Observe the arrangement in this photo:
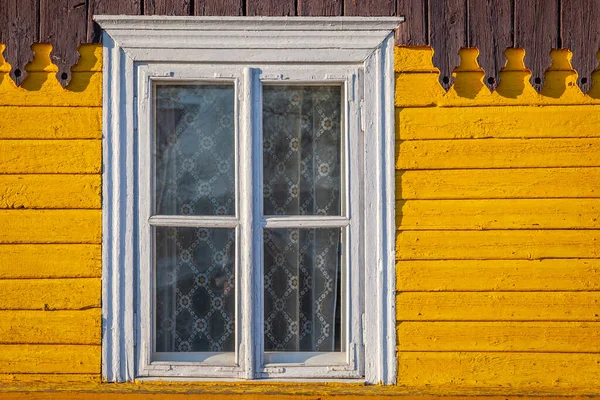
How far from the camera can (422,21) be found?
288 cm

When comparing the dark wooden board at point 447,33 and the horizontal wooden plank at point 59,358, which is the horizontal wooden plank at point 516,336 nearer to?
the dark wooden board at point 447,33

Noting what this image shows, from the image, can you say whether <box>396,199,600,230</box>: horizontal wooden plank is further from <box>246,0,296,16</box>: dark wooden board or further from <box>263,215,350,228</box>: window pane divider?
<box>246,0,296,16</box>: dark wooden board

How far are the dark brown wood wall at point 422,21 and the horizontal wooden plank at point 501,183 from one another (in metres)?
0.38

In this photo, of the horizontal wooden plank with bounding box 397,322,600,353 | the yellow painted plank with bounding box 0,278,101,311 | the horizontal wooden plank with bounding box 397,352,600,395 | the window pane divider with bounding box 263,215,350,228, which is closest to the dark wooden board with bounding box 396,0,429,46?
the window pane divider with bounding box 263,215,350,228

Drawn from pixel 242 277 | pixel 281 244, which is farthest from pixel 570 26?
pixel 242 277

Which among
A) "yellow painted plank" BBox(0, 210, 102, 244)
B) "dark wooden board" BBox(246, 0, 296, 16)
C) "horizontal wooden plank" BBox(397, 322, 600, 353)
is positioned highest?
"dark wooden board" BBox(246, 0, 296, 16)

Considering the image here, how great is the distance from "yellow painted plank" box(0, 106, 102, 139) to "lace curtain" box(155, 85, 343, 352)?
0.26m

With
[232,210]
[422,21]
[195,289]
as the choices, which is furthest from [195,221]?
[422,21]

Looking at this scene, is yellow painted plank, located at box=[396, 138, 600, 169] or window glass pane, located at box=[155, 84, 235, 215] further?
window glass pane, located at box=[155, 84, 235, 215]

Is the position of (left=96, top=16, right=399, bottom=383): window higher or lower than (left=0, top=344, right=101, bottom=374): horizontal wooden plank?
higher

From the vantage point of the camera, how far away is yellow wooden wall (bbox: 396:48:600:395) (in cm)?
281

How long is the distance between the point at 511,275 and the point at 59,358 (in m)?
1.82

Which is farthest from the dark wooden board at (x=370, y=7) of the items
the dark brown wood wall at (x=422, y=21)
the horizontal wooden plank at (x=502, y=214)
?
the horizontal wooden plank at (x=502, y=214)

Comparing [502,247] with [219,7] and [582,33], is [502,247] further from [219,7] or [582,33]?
[219,7]
